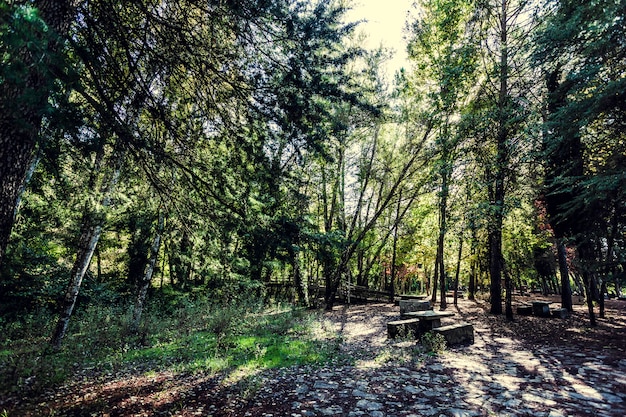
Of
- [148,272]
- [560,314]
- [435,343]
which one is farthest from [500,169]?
[148,272]

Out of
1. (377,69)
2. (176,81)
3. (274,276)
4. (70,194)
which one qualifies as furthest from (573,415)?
(274,276)

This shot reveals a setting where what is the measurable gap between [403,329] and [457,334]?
1.50 m

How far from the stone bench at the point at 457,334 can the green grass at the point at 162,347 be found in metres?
3.04

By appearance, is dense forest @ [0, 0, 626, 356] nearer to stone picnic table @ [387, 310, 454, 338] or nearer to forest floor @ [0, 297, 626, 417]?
forest floor @ [0, 297, 626, 417]

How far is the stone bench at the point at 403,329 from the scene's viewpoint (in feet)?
30.8

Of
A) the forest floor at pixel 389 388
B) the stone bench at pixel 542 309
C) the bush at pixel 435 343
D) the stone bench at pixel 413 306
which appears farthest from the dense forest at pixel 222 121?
the bush at pixel 435 343

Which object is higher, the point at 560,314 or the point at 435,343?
the point at 560,314

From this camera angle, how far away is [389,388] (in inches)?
210

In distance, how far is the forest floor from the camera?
4.56m

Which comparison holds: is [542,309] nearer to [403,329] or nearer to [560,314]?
[560,314]

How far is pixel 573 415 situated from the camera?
13.7 feet

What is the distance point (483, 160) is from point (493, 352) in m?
7.29

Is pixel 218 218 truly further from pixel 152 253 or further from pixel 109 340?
pixel 109 340

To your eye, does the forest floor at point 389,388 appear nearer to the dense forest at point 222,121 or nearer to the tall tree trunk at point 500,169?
the dense forest at point 222,121
